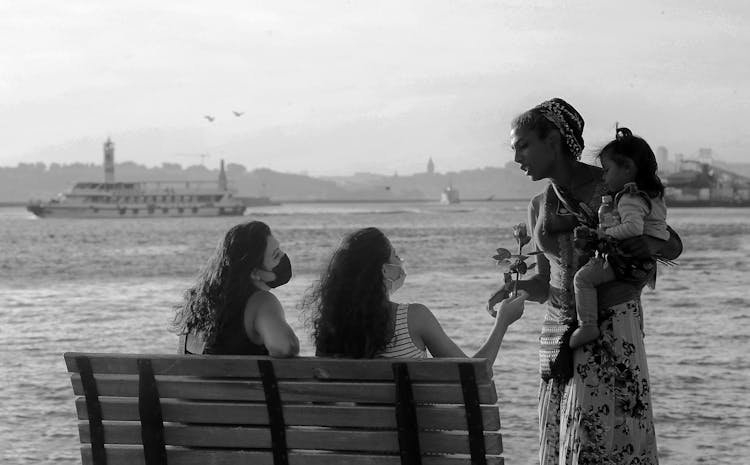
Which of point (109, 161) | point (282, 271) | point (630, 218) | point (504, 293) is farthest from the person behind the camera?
point (109, 161)

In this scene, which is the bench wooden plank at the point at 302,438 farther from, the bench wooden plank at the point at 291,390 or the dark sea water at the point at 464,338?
the dark sea water at the point at 464,338

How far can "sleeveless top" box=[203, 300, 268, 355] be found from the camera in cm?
389

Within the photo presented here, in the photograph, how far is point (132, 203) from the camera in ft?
420

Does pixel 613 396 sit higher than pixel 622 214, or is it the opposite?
pixel 622 214

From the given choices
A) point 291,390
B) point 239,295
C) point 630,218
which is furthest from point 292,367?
point 630,218

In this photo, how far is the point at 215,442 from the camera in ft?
12.0

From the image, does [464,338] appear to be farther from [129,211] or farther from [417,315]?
[129,211]

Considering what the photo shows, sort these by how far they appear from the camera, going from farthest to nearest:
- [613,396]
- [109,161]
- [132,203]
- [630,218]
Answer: [109,161], [132,203], [613,396], [630,218]

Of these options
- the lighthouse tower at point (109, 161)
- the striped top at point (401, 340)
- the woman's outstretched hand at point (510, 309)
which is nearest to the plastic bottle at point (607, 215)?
the woman's outstretched hand at point (510, 309)

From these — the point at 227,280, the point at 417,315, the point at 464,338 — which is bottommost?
the point at 464,338

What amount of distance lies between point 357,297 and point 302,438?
43cm

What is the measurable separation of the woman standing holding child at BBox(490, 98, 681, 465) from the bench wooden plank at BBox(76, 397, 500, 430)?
0.33 m

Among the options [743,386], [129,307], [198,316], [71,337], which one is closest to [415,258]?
[129,307]

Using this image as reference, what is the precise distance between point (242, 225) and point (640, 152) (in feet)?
3.85
